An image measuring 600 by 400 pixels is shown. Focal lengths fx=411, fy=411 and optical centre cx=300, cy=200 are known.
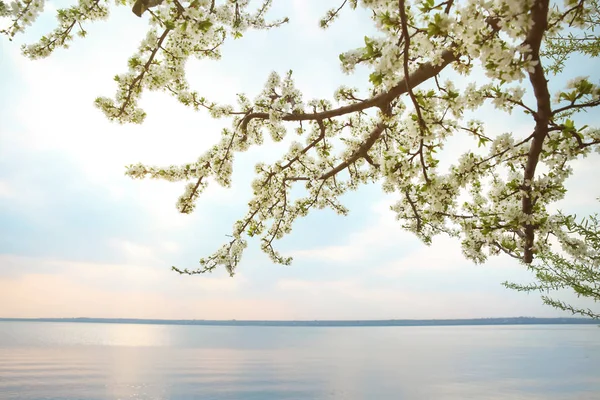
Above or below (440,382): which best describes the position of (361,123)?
above

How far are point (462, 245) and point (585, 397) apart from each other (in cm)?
5025

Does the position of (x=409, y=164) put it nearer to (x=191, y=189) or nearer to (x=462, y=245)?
(x=462, y=245)

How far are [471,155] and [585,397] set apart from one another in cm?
5219

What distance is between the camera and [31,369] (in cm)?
6203

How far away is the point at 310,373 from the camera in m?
67.3

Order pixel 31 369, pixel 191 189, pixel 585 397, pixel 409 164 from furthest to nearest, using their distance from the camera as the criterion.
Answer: pixel 31 369
pixel 585 397
pixel 191 189
pixel 409 164

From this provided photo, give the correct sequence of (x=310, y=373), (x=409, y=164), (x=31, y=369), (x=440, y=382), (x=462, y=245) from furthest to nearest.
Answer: (x=310, y=373)
(x=31, y=369)
(x=440, y=382)
(x=462, y=245)
(x=409, y=164)

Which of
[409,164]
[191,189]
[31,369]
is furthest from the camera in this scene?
[31,369]

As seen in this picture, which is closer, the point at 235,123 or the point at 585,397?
the point at 235,123

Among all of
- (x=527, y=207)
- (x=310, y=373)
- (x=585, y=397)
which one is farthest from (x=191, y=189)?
(x=310, y=373)

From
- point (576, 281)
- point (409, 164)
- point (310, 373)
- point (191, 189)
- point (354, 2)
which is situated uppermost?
point (354, 2)

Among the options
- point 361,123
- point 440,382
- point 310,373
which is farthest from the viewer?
point 310,373

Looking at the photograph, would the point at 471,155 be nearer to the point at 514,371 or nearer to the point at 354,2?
the point at 354,2

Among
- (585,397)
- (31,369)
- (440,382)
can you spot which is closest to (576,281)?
(585,397)
